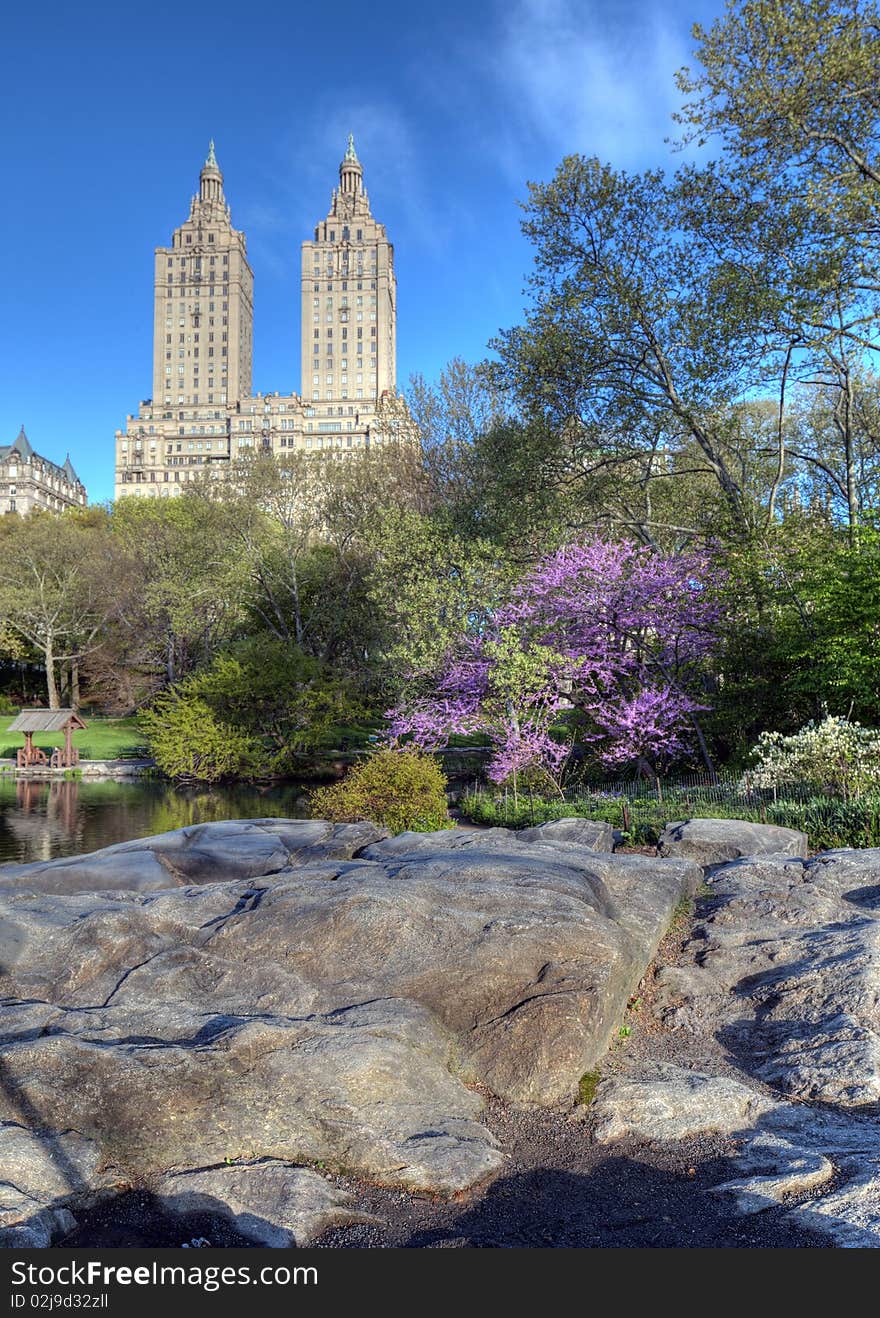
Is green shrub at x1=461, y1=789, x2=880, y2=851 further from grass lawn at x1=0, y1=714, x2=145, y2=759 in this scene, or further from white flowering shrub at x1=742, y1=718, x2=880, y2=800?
grass lawn at x1=0, y1=714, x2=145, y2=759

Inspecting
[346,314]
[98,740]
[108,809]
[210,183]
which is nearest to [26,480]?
[346,314]

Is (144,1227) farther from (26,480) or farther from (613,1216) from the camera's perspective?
(26,480)

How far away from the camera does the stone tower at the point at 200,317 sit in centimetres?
13900

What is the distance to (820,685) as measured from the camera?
15.2 metres

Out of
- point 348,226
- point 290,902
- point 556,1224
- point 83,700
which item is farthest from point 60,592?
point 348,226

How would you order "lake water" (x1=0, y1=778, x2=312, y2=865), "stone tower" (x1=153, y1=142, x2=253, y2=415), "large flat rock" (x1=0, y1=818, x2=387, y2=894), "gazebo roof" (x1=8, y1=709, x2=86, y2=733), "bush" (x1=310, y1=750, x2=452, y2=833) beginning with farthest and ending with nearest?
"stone tower" (x1=153, y1=142, x2=253, y2=415) → "gazebo roof" (x1=8, y1=709, x2=86, y2=733) → "lake water" (x1=0, y1=778, x2=312, y2=865) → "bush" (x1=310, y1=750, x2=452, y2=833) → "large flat rock" (x1=0, y1=818, x2=387, y2=894)

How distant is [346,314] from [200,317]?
2398cm

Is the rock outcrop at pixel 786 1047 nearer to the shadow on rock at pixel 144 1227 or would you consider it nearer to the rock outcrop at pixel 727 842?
the rock outcrop at pixel 727 842

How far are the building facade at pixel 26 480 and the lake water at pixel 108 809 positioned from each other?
9318cm

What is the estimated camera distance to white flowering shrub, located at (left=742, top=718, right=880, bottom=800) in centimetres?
1206

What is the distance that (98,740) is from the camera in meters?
38.2

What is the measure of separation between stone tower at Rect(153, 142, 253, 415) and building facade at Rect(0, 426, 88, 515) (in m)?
25.2

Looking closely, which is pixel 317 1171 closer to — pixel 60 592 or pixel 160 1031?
pixel 160 1031

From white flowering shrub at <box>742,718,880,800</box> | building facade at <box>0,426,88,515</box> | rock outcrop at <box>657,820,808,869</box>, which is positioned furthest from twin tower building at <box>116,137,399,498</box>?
rock outcrop at <box>657,820,808,869</box>
